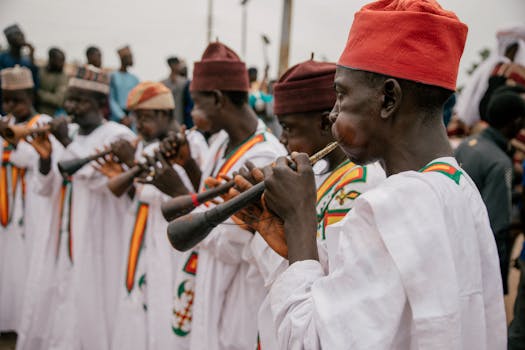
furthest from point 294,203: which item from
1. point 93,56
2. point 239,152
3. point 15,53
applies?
point 93,56

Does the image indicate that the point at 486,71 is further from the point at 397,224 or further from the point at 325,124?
the point at 397,224

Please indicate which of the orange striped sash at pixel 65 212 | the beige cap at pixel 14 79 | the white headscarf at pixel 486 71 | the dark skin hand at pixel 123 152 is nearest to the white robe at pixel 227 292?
the dark skin hand at pixel 123 152

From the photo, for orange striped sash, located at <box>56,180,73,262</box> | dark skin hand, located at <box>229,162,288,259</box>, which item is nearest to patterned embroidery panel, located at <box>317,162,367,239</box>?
dark skin hand, located at <box>229,162,288,259</box>

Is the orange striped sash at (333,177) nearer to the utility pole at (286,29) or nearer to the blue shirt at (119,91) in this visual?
the utility pole at (286,29)

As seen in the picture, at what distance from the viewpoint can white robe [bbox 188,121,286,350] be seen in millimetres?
2502

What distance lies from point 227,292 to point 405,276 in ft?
5.72

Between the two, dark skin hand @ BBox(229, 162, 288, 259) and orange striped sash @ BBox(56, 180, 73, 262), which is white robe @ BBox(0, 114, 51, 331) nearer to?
orange striped sash @ BBox(56, 180, 73, 262)

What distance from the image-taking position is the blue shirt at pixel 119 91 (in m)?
8.04

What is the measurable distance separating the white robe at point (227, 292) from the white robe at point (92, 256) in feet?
5.14

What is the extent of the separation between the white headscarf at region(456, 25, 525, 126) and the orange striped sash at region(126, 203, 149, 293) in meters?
3.87

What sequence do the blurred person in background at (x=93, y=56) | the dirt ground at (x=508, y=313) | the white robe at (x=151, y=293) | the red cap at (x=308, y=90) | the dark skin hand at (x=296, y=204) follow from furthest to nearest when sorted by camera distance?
the blurred person in background at (x=93, y=56) → the dirt ground at (x=508, y=313) → the white robe at (x=151, y=293) → the red cap at (x=308, y=90) → the dark skin hand at (x=296, y=204)

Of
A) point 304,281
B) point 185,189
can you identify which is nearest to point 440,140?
point 304,281

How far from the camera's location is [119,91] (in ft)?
26.8

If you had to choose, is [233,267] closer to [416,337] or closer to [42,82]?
[416,337]
